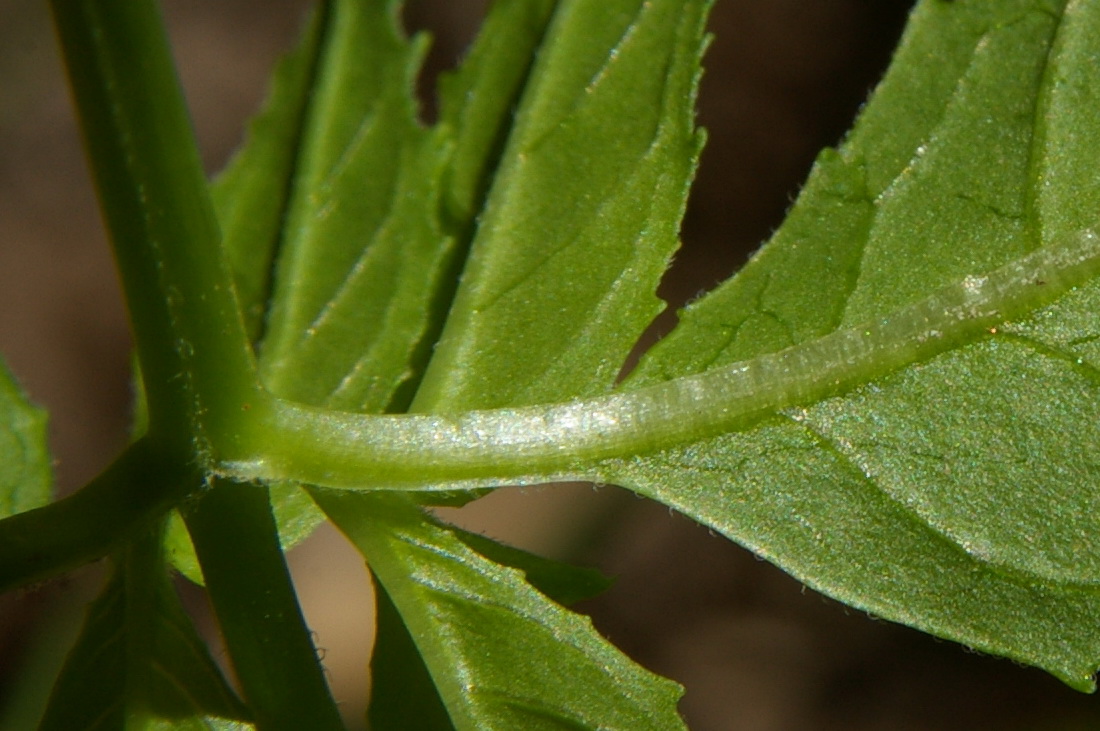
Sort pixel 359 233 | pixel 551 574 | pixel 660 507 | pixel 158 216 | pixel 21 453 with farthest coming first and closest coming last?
1. pixel 660 507
2. pixel 359 233
3. pixel 21 453
4. pixel 551 574
5. pixel 158 216

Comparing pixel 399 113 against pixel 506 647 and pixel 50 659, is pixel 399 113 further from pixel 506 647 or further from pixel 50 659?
pixel 50 659

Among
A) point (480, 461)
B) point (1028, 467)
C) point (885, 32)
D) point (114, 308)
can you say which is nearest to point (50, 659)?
point (114, 308)

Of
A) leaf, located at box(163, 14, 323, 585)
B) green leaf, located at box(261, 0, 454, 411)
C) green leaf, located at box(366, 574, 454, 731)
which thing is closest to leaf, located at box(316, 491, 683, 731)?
green leaf, located at box(366, 574, 454, 731)

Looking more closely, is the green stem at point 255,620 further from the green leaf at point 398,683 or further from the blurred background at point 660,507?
the blurred background at point 660,507

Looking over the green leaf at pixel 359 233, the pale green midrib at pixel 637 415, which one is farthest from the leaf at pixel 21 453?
the pale green midrib at pixel 637 415

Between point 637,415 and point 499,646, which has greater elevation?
point 637,415

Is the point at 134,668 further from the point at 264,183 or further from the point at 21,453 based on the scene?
the point at 264,183

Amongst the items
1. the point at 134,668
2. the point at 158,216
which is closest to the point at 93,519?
the point at 134,668

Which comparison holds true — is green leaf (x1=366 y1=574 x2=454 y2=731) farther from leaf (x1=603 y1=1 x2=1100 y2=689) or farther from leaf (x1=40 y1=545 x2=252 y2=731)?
leaf (x1=603 y1=1 x2=1100 y2=689)
